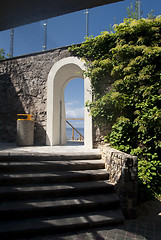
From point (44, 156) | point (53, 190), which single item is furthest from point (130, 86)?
point (53, 190)

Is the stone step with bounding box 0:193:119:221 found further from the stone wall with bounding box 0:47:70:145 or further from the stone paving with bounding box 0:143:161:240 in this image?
A: the stone wall with bounding box 0:47:70:145

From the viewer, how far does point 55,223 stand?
196 cm

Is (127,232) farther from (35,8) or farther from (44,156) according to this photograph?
(35,8)

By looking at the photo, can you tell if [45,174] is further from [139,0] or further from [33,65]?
[139,0]

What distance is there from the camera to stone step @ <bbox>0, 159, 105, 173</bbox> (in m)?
2.75

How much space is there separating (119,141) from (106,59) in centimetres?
234

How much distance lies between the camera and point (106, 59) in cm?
429

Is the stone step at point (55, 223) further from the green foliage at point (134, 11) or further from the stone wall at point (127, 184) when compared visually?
the green foliage at point (134, 11)

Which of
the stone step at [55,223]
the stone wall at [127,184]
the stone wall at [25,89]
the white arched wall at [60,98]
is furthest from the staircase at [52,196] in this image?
the stone wall at [25,89]

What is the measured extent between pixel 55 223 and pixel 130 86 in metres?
3.48

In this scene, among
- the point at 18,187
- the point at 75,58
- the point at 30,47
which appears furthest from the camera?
the point at 30,47

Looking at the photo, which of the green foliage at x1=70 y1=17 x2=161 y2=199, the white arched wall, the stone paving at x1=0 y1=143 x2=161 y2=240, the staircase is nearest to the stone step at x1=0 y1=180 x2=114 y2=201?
the staircase

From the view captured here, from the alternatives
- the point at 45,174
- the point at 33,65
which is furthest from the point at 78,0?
the point at 33,65

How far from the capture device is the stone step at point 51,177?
2504 mm
